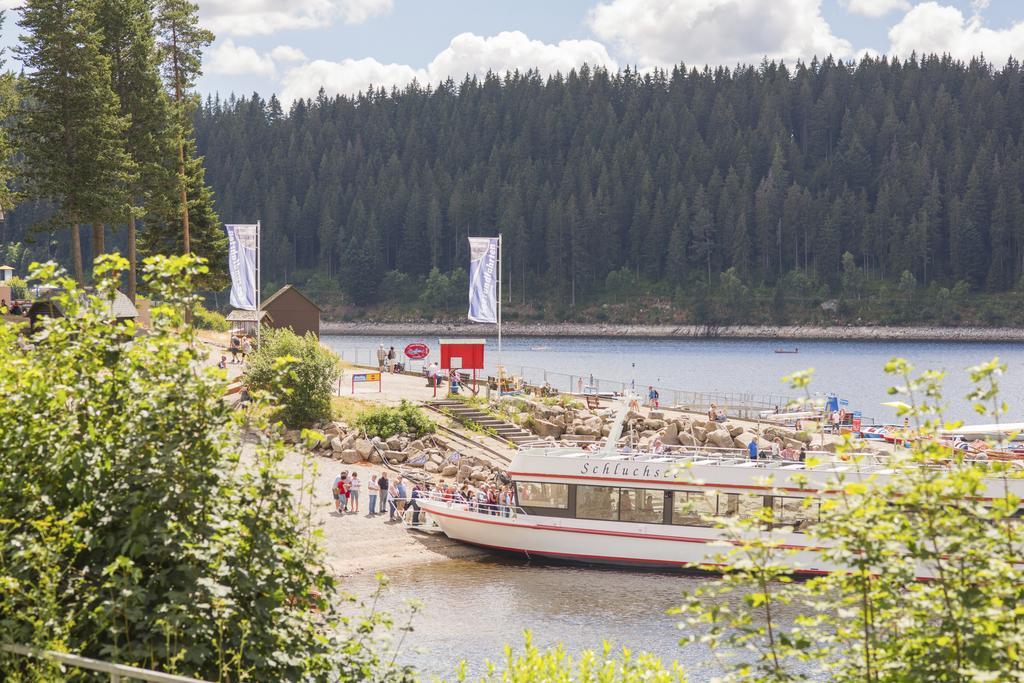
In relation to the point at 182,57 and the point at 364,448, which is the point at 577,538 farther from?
the point at 182,57

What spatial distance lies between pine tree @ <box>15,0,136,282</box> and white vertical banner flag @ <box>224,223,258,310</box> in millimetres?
5433

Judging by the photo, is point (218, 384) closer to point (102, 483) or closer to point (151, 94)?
point (102, 483)

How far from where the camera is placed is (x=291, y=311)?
67375 mm

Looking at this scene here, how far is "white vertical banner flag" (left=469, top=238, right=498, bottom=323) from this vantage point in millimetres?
52531

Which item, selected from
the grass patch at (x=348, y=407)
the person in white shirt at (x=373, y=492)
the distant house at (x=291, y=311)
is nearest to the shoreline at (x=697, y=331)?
the distant house at (x=291, y=311)

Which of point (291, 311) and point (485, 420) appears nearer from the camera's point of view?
point (485, 420)

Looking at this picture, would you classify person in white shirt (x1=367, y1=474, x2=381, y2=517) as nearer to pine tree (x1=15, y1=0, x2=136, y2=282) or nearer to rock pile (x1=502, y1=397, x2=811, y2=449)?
rock pile (x1=502, y1=397, x2=811, y2=449)

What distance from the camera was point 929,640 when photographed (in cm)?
764

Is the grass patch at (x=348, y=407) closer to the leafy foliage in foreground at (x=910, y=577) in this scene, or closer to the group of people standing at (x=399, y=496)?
the group of people standing at (x=399, y=496)

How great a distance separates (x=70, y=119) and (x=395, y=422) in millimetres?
20583

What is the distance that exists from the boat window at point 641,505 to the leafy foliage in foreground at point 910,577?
88.5ft

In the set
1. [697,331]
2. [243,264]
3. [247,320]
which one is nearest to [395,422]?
[243,264]

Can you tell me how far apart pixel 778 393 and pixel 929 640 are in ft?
300

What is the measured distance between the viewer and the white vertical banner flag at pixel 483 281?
172ft
